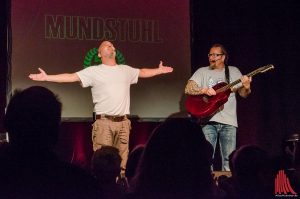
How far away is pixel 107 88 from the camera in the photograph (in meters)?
5.50

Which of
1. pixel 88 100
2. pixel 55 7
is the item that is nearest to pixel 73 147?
pixel 88 100

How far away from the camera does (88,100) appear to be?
6.57 m

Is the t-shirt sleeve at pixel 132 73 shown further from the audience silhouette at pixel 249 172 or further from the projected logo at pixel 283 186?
the audience silhouette at pixel 249 172

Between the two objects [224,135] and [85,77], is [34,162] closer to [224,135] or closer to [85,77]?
[85,77]

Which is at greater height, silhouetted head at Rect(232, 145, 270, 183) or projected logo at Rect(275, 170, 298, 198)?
silhouetted head at Rect(232, 145, 270, 183)

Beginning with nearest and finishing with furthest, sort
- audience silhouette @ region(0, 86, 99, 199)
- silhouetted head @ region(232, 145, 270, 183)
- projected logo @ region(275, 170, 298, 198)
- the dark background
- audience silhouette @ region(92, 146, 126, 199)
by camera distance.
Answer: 1. audience silhouette @ region(0, 86, 99, 199)
2. silhouetted head @ region(232, 145, 270, 183)
3. audience silhouette @ region(92, 146, 126, 199)
4. projected logo @ region(275, 170, 298, 198)
5. the dark background

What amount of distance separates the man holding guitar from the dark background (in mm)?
1273

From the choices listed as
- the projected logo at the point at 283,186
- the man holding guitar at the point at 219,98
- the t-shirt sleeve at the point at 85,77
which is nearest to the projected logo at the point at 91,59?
the t-shirt sleeve at the point at 85,77

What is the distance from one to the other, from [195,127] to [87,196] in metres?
0.59

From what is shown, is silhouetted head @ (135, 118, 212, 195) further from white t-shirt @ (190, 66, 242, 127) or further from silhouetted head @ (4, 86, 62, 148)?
white t-shirt @ (190, 66, 242, 127)

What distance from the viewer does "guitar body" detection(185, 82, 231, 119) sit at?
218 inches

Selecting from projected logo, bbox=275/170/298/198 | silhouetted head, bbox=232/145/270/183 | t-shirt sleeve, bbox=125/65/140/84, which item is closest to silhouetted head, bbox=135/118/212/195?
silhouetted head, bbox=232/145/270/183

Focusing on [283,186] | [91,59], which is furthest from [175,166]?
[91,59]

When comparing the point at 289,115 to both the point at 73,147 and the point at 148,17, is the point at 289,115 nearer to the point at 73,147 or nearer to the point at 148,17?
the point at 148,17
